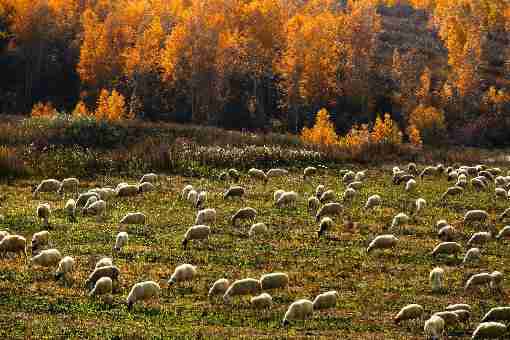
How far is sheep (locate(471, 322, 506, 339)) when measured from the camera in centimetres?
1438

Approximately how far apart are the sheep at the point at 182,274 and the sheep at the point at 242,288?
1.56 m

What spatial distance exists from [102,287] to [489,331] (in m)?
8.14

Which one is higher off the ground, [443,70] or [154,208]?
[443,70]

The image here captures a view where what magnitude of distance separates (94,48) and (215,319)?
6904 centimetres

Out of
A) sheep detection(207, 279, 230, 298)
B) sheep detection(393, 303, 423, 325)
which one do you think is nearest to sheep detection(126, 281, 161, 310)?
sheep detection(207, 279, 230, 298)

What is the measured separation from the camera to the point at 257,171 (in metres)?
35.3

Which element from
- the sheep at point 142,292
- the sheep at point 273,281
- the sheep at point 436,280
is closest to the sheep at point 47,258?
the sheep at point 142,292

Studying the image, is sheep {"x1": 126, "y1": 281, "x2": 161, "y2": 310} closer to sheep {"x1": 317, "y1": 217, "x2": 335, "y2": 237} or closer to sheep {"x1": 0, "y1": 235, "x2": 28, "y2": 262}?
sheep {"x1": 0, "y1": 235, "x2": 28, "y2": 262}

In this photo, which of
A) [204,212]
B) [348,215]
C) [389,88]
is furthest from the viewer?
[389,88]

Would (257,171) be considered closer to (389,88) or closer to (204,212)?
(204,212)

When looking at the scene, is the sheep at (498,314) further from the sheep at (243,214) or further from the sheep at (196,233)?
the sheep at (243,214)

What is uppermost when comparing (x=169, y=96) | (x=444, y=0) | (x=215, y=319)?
(x=444, y=0)

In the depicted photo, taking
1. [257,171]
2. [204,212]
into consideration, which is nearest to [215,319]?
[204,212]

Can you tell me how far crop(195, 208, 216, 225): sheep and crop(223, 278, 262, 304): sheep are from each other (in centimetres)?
764
